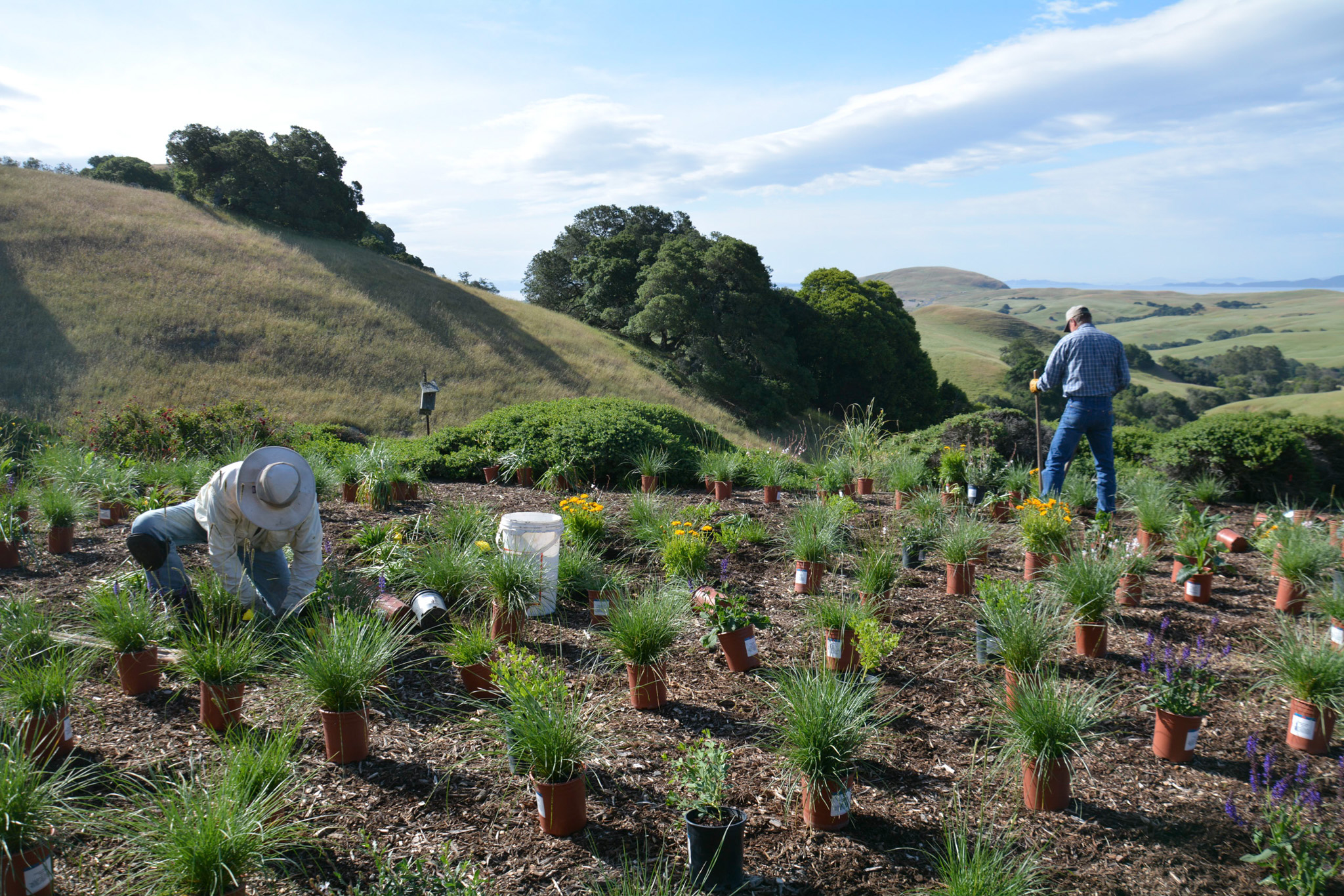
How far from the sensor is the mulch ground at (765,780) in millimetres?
2568

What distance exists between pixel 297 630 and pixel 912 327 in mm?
34314

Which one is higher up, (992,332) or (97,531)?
(992,332)

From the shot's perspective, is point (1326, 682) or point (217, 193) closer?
point (1326, 682)

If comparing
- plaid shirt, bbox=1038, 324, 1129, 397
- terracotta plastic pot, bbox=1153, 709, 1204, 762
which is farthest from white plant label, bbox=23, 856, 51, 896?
plaid shirt, bbox=1038, 324, 1129, 397

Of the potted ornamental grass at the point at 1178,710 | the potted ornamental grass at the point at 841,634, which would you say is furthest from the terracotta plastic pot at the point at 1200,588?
the potted ornamental grass at the point at 841,634

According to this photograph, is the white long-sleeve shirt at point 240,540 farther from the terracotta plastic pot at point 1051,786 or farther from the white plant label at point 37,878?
the terracotta plastic pot at point 1051,786

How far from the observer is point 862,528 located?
638cm

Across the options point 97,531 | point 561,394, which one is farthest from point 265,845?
point 561,394

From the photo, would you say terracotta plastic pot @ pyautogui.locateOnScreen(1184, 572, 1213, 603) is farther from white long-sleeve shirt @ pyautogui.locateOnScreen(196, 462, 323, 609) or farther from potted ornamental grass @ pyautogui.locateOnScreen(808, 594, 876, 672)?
white long-sleeve shirt @ pyautogui.locateOnScreen(196, 462, 323, 609)

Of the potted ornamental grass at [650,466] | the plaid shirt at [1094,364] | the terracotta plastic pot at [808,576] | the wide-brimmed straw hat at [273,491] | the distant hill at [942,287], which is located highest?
the distant hill at [942,287]

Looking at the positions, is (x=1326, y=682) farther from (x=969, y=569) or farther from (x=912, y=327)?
(x=912, y=327)

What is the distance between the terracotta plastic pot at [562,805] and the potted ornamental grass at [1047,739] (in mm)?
1668

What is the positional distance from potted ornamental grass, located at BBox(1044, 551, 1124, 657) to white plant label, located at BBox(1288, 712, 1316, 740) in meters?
0.94

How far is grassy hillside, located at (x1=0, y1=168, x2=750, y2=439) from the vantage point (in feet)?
66.1
